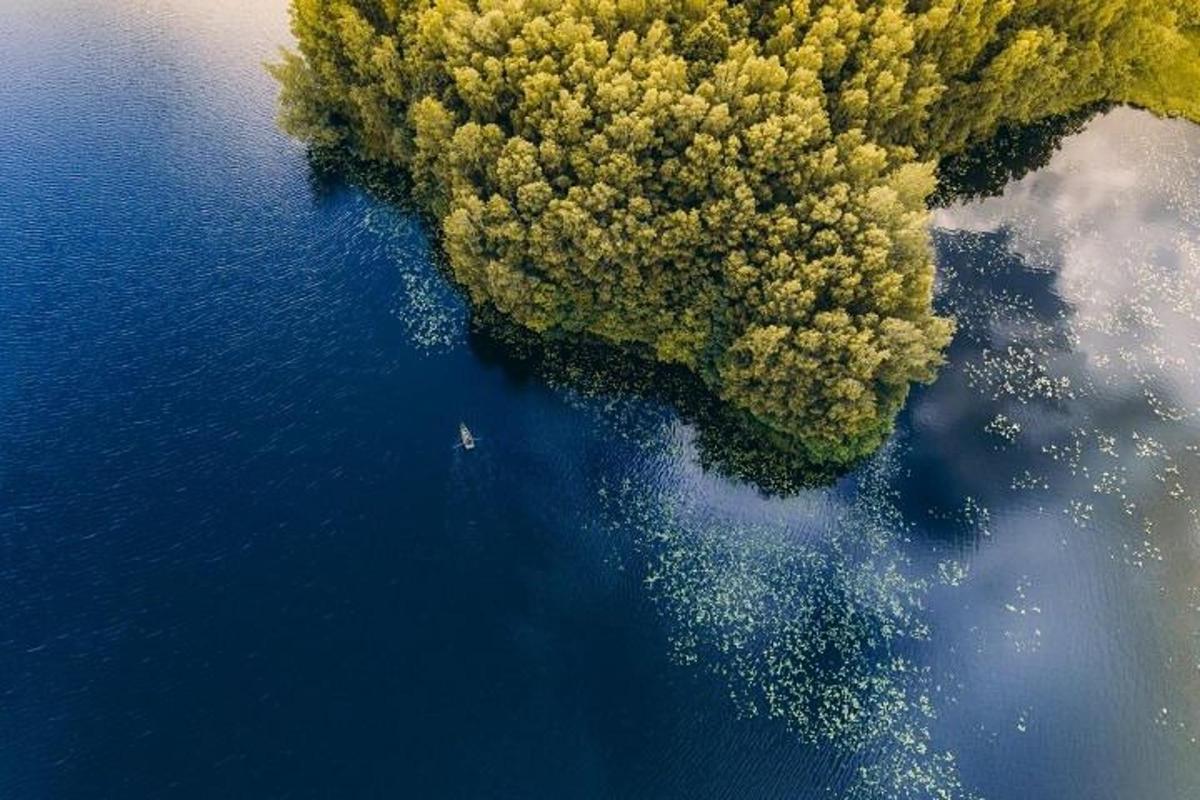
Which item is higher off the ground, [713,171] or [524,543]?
[713,171]

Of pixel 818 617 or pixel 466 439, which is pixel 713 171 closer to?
pixel 466 439

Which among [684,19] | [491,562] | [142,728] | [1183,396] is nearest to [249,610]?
[142,728]

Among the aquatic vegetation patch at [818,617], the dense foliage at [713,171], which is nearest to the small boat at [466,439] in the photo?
the dense foliage at [713,171]

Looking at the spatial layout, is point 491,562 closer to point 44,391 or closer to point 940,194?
point 44,391

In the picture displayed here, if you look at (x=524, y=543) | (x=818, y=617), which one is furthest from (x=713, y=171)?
(x=818, y=617)

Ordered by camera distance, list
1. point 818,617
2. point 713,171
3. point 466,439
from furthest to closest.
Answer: point 466,439 < point 713,171 < point 818,617

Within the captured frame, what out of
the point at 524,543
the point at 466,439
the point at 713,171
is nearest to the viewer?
the point at 524,543
